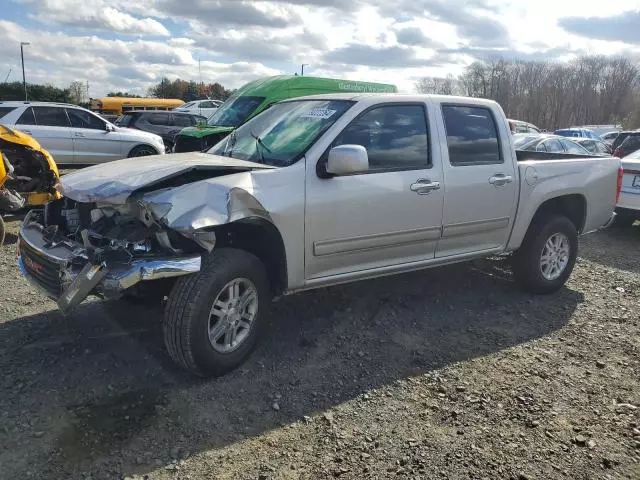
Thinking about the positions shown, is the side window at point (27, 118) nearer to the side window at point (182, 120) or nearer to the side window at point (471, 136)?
the side window at point (182, 120)

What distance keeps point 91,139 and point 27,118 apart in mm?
1347

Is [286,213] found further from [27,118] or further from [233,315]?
[27,118]

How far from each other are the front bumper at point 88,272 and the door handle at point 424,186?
1.87 metres

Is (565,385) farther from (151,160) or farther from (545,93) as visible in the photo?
(545,93)

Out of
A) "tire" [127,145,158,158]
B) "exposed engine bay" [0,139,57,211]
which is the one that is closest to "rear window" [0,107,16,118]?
"tire" [127,145,158,158]

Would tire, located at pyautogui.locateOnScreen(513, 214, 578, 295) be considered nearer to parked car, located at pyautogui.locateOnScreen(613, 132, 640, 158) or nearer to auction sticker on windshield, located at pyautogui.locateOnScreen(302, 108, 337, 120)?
auction sticker on windshield, located at pyautogui.locateOnScreen(302, 108, 337, 120)

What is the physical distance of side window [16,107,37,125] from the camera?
12000 mm

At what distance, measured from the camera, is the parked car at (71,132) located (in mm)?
12055

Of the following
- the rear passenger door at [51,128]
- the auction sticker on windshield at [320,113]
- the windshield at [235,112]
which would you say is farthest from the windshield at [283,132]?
the rear passenger door at [51,128]

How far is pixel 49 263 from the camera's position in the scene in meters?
3.57

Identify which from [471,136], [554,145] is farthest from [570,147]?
[471,136]

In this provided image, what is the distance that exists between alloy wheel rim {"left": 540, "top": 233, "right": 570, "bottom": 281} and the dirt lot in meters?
0.43

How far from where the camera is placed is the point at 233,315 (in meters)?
3.73

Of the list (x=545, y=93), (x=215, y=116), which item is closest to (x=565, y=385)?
(x=215, y=116)
